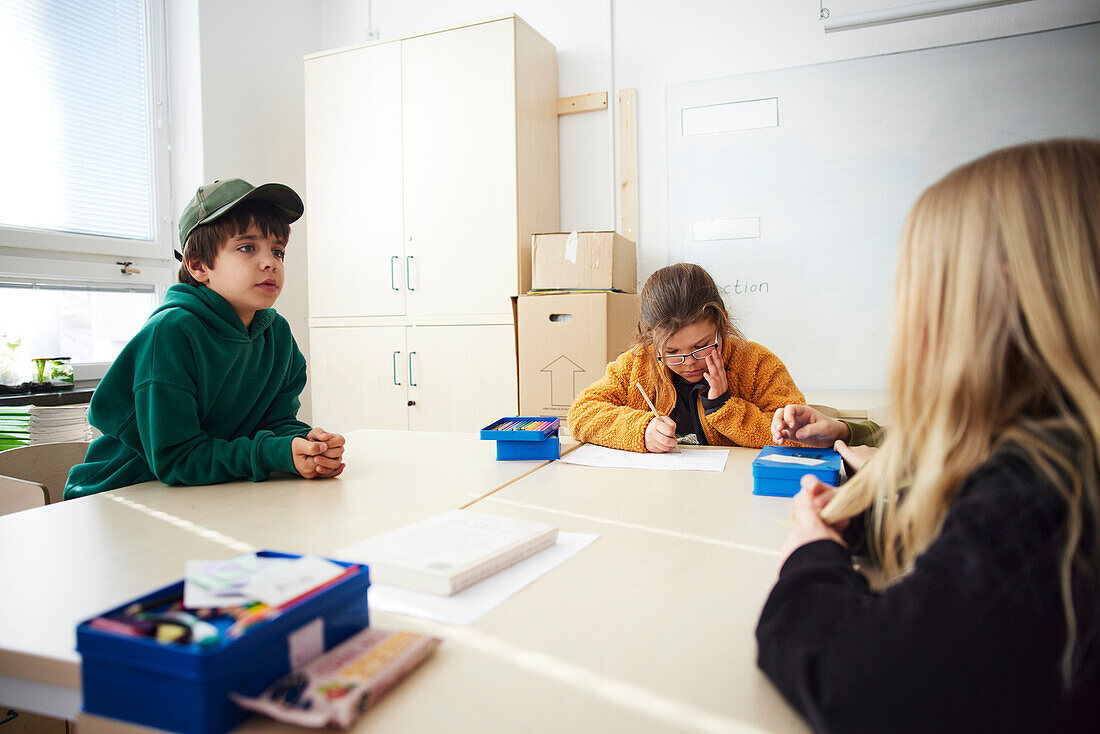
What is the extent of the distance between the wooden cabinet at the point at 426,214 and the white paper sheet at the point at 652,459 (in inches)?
56.5

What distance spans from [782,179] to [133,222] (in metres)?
2.86

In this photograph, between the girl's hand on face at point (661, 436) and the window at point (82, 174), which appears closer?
the girl's hand on face at point (661, 436)

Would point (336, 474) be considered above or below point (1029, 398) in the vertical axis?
below

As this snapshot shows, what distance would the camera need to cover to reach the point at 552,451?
162 centimetres

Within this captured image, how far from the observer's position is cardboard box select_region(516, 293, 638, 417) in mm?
2816

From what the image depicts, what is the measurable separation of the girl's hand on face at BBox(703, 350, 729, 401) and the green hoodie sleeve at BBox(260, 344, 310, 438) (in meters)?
1.01

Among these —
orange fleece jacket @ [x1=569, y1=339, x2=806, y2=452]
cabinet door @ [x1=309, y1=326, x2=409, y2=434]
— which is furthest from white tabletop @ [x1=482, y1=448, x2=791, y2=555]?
cabinet door @ [x1=309, y1=326, x2=409, y2=434]

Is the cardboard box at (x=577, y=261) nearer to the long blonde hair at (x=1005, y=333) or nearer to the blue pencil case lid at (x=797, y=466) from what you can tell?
the blue pencil case lid at (x=797, y=466)

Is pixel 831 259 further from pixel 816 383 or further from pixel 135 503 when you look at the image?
pixel 135 503

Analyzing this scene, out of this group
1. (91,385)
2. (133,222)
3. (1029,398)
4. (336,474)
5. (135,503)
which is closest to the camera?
(1029,398)

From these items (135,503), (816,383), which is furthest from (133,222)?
(816,383)

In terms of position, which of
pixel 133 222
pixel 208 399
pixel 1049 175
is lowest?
pixel 208 399

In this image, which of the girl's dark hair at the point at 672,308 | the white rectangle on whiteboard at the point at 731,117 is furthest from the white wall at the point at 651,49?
the girl's dark hair at the point at 672,308

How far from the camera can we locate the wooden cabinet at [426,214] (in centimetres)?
308
